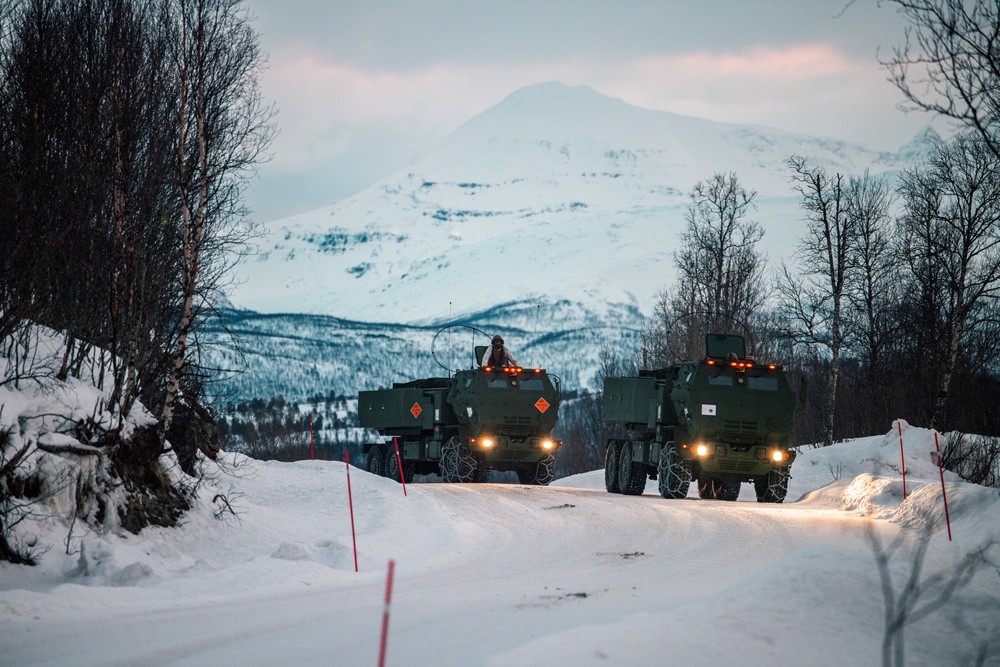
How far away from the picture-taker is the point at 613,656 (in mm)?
7234

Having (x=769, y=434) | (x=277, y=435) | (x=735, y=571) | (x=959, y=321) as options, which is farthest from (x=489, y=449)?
(x=277, y=435)

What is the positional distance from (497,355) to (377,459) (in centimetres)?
621

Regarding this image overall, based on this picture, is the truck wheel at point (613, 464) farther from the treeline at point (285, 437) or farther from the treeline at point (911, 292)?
the treeline at point (285, 437)

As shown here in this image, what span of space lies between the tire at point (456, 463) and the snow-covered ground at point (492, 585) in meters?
7.17

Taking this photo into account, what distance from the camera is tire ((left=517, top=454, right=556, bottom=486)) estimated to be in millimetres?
28516

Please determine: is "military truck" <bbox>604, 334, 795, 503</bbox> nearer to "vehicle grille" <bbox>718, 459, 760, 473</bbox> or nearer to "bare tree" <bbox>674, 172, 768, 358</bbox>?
"vehicle grille" <bbox>718, 459, 760, 473</bbox>

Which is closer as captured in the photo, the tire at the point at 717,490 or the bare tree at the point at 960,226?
the tire at the point at 717,490

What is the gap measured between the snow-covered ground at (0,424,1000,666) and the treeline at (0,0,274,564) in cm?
217

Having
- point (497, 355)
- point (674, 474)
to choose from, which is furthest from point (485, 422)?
point (674, 474)

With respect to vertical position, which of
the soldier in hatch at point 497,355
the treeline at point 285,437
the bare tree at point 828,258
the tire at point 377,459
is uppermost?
the bare tree at point 828,258

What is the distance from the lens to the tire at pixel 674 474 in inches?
940

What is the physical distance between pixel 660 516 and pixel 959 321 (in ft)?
49.6

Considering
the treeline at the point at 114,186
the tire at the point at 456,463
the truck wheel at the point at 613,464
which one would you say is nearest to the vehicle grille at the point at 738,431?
the truck wheel at the point at 613,464

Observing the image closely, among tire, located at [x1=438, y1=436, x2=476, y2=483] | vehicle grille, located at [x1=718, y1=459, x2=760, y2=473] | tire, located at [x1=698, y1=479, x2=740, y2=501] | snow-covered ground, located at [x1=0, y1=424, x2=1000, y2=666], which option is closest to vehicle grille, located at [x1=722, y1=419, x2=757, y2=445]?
vehicle grille, located at [x1=718, y1=459, x2=760, y2=473]
